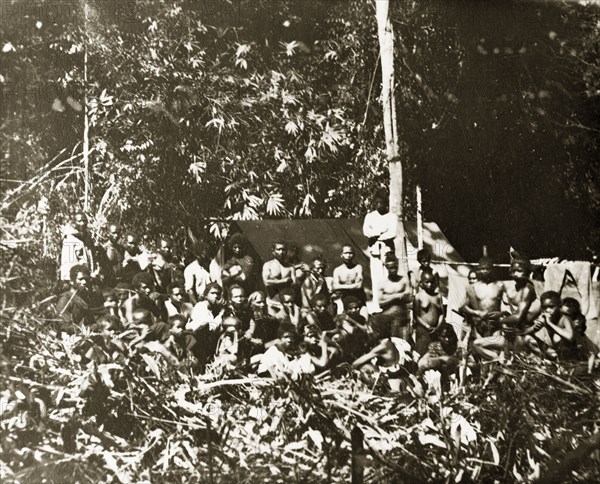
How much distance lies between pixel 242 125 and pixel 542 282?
2.01 m

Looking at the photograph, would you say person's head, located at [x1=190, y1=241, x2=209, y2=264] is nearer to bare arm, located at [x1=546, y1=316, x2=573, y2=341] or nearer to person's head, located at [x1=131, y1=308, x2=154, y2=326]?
person's head, located at [x1=131, y1=308, x2=154, y2=326]

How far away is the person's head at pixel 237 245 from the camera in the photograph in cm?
A: 404

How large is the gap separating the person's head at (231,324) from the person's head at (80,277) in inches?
30.6

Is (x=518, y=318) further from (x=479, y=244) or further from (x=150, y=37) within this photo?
(x=150, y=37)

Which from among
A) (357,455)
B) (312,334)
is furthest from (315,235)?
(357,455)

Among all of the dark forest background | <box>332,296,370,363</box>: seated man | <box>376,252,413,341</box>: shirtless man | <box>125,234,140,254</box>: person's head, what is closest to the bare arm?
the dark forest background

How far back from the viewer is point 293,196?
4.14 metres

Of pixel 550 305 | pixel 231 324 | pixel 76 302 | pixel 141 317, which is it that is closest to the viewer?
pixel 76 302

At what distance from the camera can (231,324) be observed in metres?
4.06

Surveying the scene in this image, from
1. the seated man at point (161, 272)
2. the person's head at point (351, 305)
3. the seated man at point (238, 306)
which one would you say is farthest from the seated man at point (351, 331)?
the seated man at point (161, 272)

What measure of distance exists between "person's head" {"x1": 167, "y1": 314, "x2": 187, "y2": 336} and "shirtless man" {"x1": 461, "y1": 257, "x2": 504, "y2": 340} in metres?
1.64

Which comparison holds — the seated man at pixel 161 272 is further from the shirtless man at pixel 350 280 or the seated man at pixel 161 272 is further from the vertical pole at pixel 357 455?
the vertical pole at pixel 357 455

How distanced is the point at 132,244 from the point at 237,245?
0.58 meters

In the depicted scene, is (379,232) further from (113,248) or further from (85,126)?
(85,126)
